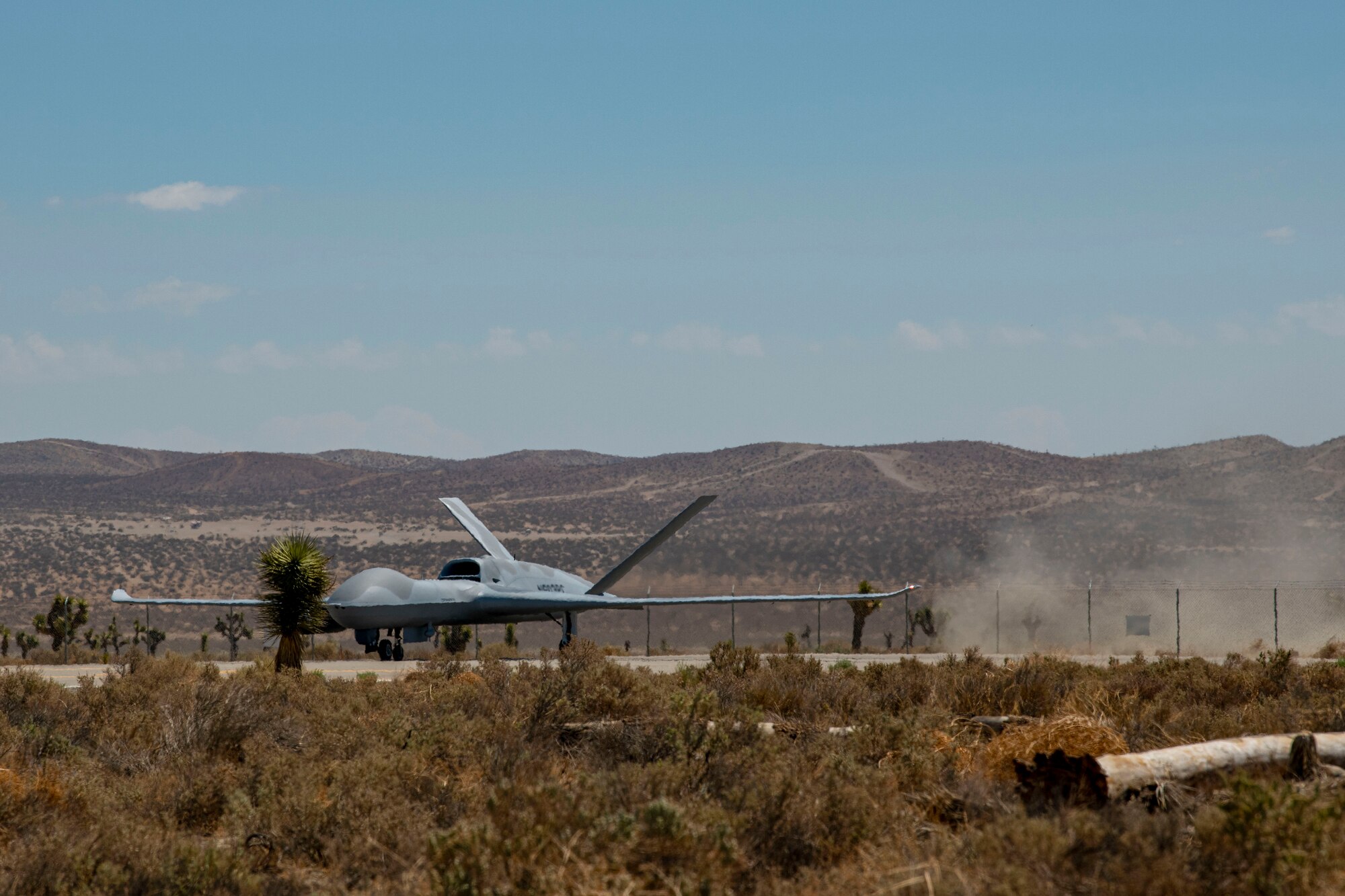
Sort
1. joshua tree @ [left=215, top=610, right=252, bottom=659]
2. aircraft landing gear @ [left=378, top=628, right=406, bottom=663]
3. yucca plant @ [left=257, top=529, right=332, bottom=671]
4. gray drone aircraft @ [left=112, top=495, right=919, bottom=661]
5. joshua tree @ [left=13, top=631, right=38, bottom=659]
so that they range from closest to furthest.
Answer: yucca plant @ [left=257, top=529, right=332, bottom=671] < gray drone aircraft @ [left=112, top=495, right=919, bottom=661] < aircraft landing gear @ [left=378, top=628, right=406, bottom=663] < joshua tree @ [left=13, top=631, right=38, bottom=659] < joshua tree @ [left=215, top=610, right=252, bottom=659]

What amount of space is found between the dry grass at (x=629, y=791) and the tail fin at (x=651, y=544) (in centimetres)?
1419

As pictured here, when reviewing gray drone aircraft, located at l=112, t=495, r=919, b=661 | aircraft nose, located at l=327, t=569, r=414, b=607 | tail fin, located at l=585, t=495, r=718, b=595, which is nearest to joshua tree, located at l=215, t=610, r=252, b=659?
gray drone aircraft, located at l=112, t=495, r=919, b=661

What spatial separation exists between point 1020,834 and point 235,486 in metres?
153

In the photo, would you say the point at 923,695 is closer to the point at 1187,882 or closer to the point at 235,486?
the point at 1187,882

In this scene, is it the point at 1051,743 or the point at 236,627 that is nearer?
the point at 1051,743

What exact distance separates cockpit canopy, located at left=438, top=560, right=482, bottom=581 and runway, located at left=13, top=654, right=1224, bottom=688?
7.88ft

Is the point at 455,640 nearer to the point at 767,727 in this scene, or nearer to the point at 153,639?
the point at 153,639

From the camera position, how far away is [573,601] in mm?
38219

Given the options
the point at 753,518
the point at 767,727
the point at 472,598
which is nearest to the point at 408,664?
the point at 472,598

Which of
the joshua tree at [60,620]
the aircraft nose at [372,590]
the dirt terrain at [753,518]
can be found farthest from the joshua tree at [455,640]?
the aircraft nose at [372,590]

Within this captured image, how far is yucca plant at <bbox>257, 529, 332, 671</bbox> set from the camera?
95.7 ft

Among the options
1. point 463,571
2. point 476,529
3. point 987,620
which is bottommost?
point 987,620

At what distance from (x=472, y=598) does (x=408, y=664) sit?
138 inches

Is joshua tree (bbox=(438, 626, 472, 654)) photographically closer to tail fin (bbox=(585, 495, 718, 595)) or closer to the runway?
the runway
